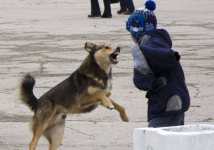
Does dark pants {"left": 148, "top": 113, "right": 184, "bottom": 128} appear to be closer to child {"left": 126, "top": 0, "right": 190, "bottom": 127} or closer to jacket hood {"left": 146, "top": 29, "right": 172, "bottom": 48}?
child {"left": 126, "top": 0, "right": 190, "bottom": 127}

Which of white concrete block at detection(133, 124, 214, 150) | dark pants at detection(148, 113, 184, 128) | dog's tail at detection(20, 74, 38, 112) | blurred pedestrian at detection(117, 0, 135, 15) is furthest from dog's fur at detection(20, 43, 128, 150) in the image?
blurred pedestrian at detection(117, 0, 135, 15)

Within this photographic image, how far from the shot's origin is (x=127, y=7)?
18.3m

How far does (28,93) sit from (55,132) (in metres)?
0.53

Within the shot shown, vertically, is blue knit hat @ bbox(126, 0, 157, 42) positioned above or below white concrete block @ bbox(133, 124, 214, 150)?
above

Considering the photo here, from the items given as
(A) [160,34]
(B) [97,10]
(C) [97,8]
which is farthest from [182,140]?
(B) [97,10]

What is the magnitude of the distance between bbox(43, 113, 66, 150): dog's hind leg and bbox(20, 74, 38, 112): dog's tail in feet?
0.95

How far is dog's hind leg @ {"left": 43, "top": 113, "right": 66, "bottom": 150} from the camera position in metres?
5.58

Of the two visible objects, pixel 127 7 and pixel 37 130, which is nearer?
pixel 37 130

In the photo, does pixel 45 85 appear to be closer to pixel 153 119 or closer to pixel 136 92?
pixel 136 92

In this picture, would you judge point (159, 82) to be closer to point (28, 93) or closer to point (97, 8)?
point (28, 93)

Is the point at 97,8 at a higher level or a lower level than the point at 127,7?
higher

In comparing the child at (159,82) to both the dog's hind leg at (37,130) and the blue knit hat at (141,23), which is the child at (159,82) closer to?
the blue knit hat at (141,23)

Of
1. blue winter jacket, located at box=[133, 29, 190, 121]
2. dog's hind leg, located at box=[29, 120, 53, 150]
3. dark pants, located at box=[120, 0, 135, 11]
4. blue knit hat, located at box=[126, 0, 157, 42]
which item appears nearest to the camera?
blue winter jacket, located at box=[133, 29, 190, 121]

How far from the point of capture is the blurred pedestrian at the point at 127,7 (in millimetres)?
18047
